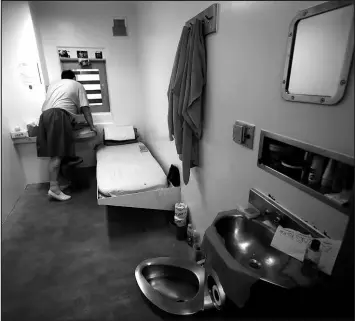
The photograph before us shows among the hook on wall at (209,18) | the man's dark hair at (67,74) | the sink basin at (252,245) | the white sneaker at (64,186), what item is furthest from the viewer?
the white sneaker at (64,186)

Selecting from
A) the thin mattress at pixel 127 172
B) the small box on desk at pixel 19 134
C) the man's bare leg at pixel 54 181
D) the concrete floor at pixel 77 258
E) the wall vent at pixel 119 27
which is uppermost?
the wall vent at pixel 119 27

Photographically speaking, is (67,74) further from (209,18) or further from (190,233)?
(190,233)

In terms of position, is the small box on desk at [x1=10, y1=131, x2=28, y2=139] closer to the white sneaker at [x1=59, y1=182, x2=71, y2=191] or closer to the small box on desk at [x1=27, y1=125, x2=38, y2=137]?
the small box on desk at [x1=27, y1=125, x2=38, y2=137]

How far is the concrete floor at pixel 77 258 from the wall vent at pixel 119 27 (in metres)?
2.43

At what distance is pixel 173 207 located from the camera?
2199 millimetres

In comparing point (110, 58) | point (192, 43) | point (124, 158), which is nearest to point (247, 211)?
point (192, 43)

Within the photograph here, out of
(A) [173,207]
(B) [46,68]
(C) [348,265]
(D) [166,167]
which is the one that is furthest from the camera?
(B) [46,68]

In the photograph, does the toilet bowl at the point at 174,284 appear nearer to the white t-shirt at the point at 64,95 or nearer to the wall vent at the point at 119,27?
the white t-shirt at the point at 64,95

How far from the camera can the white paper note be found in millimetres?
785

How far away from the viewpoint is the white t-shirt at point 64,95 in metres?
2.68

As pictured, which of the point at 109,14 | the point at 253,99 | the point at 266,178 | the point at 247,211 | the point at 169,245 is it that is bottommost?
the point at 169,245

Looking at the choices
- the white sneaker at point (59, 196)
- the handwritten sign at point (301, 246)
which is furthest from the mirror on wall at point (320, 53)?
the white sneaker at point (59, 196)

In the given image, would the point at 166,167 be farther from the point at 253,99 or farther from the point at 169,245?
the point at 253,99

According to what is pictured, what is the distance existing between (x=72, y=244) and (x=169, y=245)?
904mm
